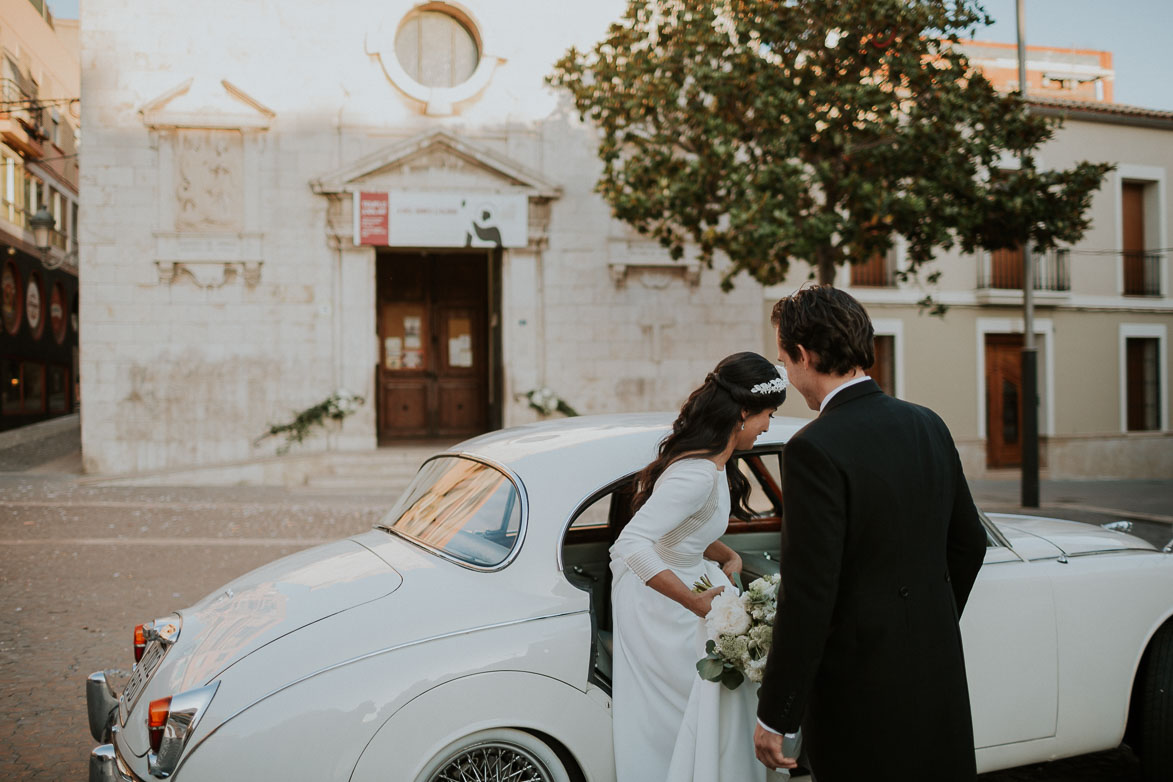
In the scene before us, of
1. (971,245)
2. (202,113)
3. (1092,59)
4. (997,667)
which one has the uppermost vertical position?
(1092,59)

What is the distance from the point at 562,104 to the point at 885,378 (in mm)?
9238

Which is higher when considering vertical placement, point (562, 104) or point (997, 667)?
point (562, 104)

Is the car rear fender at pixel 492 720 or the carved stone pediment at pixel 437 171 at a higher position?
the carved stone pediment at pixel 437 171

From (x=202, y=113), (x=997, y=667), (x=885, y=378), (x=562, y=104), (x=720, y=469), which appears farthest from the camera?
(x=885, y=378)

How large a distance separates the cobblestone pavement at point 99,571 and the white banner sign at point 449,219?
534 cm

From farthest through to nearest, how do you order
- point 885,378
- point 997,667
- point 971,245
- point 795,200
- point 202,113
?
point 885,378
point 202,113
point 971,245
point 795,200
point 997,667

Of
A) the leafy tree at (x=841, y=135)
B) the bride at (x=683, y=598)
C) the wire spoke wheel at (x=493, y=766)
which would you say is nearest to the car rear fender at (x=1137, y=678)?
the bride at (x=683, y=598)

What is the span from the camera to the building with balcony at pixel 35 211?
25.0 meters

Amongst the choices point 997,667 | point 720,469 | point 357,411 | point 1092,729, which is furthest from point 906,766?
point 357,411

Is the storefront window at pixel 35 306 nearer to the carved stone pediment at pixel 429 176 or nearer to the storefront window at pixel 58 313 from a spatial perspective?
the storefront window at pixel 58 313

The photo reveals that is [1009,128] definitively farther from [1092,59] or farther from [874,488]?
[1092,59]

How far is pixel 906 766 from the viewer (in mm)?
2154

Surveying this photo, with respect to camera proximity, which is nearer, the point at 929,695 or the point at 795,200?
the point at 929,695

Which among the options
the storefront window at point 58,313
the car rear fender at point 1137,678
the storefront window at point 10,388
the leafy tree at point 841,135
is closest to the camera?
the car rear fender at point 1137,678
